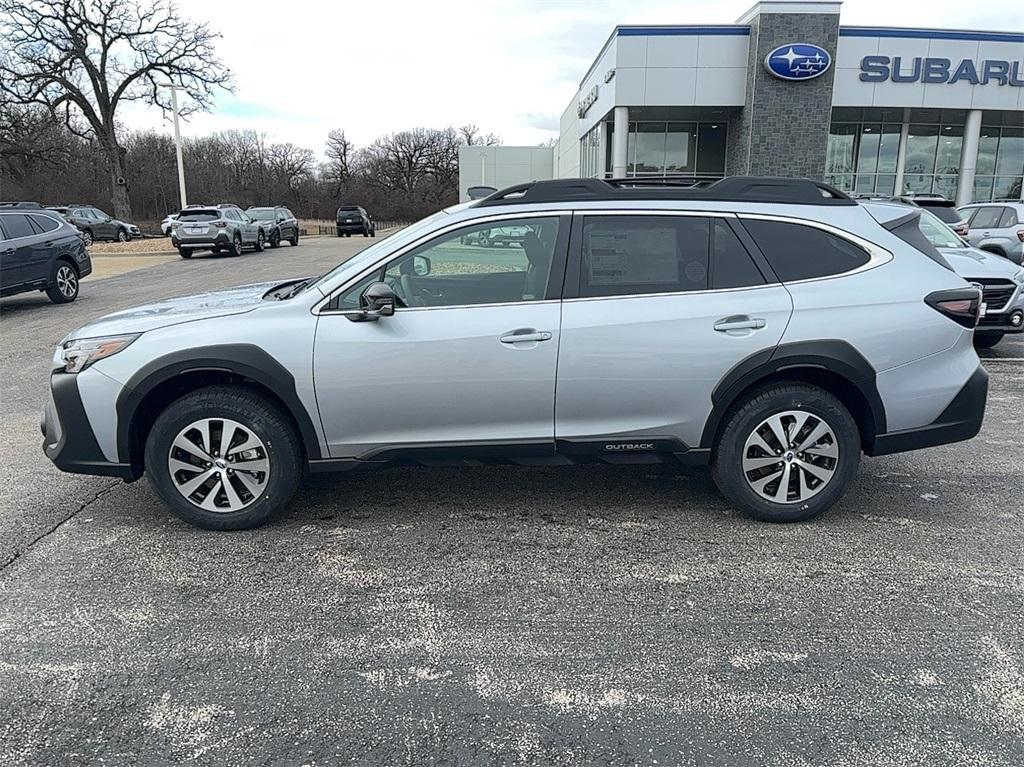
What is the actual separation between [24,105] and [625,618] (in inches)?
1885

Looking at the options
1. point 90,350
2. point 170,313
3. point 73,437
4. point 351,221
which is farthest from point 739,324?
point 351,221

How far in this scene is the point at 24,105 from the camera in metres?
40.0

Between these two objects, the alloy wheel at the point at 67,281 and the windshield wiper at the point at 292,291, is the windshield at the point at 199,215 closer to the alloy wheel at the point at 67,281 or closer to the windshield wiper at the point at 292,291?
the alloy wheel at the point at 67,281

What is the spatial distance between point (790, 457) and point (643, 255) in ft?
4.43

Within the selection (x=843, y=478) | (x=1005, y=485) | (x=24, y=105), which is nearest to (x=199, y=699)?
(x=843, y=478)

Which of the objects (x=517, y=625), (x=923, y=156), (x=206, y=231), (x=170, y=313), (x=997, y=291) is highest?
(x=923, y=156)

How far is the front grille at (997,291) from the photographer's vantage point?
8.38 m

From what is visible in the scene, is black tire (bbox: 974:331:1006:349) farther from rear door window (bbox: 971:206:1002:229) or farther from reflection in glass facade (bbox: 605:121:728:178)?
reflection in glass facade (bbox: 605:121:728:178)

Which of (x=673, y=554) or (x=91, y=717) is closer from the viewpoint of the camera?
(x=91, y=717)

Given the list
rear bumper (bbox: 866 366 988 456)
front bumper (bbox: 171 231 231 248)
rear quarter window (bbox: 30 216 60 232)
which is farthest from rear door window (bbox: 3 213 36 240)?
rear bumper (bbox: 866 366 988 456)

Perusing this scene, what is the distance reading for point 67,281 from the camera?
13.5 m

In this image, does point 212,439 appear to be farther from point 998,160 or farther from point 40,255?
point 998,160

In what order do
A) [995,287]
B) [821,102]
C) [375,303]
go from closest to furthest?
[375,303], [995,287], [821,102]

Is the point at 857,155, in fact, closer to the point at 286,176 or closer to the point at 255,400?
the point at 255,400
